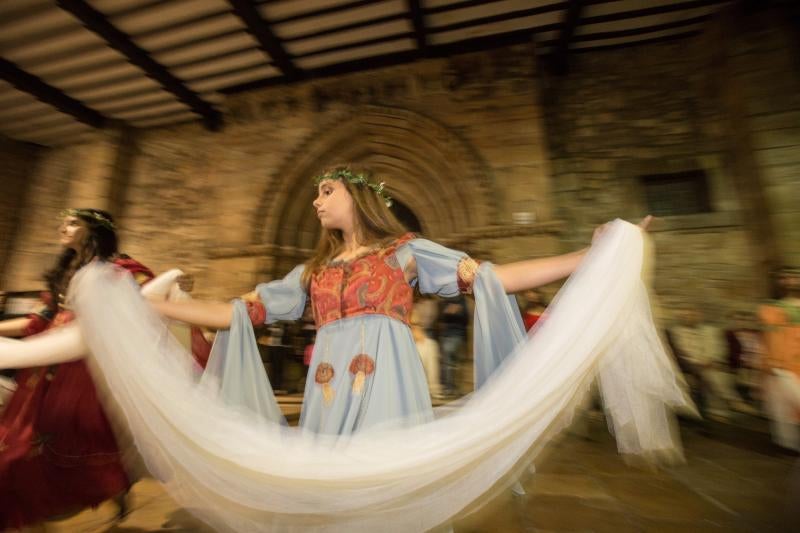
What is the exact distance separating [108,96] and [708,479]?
7.94 m

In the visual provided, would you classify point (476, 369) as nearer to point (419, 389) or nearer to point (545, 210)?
point (419, 389)

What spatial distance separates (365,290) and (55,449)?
123 cm

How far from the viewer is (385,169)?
4961 millimetres

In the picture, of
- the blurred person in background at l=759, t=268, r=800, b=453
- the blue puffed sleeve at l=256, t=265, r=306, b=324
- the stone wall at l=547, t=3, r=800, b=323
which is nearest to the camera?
the blue puffed sleeve at l=256, t=265, r=306, b=324

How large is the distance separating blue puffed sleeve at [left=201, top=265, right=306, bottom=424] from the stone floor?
813 millimetres

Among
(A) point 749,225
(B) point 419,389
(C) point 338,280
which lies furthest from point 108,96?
(A) point 749,225

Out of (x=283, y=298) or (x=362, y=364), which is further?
(x=283, y=298)

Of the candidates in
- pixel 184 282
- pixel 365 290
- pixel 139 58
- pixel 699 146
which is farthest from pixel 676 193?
pixel 139 58

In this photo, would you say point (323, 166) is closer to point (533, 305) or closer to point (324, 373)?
point (533, 305)

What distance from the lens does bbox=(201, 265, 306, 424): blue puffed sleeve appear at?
1106 millimetres

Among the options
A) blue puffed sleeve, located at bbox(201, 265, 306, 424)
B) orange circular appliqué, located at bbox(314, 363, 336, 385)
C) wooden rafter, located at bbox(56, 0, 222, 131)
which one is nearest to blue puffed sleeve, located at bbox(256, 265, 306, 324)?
blue puffed sleeve, located at bbox(201, 265, 306, 424)

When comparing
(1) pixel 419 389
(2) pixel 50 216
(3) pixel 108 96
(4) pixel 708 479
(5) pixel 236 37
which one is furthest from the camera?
(2) pixel 50 216

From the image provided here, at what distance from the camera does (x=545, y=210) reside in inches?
155

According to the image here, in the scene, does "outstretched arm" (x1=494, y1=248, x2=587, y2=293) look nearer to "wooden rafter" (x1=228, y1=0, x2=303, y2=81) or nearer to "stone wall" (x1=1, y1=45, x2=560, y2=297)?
"stone wall" (x1=1, y1=45, x2=560, y2=297)
